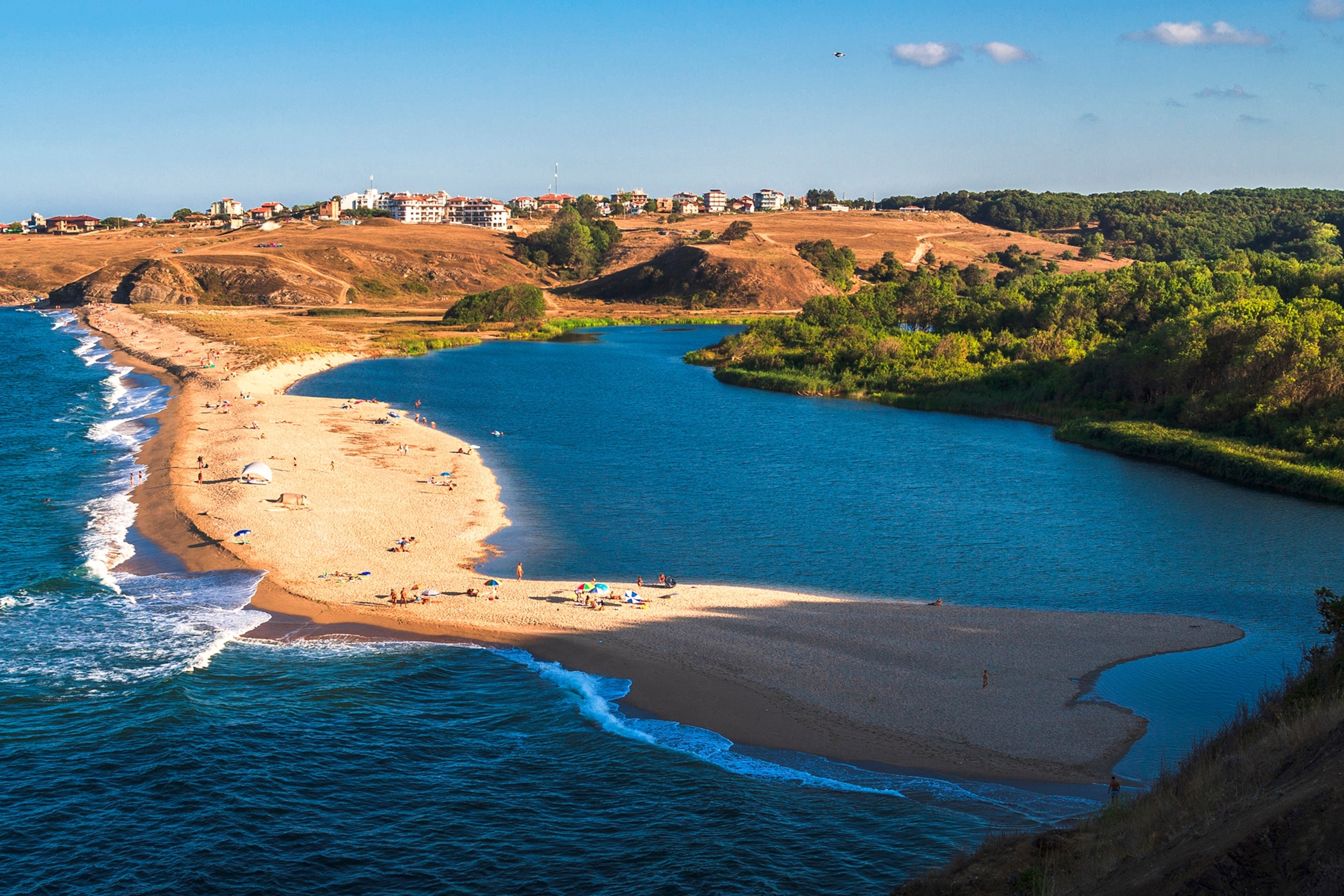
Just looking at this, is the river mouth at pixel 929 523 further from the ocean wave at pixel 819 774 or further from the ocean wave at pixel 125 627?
the ocean wave at pixel 125 627

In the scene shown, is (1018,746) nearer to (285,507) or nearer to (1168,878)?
(1168,878)

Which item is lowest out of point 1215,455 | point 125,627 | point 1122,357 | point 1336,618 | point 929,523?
point 125,627

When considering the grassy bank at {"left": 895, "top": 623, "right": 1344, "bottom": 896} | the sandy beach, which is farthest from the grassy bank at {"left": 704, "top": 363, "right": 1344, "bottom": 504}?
the grassy bank at {"left": 895, "top": 623, "right": 1344, "bottom": 896}

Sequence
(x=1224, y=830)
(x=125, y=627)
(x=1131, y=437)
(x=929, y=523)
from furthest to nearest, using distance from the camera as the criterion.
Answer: (x=1131, y=437) → (x=929, y=523) → (x=125, y=627) → (x=1224, y=830)

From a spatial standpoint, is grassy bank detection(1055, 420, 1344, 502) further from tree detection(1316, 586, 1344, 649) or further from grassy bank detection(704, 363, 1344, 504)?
tree detection(1316, 586, 1344, 649)

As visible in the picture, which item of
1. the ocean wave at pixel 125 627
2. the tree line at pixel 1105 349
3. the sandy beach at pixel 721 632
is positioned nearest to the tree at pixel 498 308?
the tree line at pixel 1105 349

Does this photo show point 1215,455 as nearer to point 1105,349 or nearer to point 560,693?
point 1105,349

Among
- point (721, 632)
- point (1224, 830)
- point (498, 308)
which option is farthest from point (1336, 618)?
point (498, 308)
